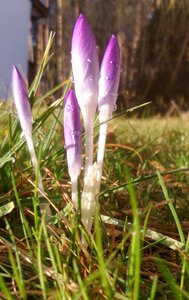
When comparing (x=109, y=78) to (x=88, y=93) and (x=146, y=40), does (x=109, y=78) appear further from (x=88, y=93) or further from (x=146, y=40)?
(x=146, y=40)

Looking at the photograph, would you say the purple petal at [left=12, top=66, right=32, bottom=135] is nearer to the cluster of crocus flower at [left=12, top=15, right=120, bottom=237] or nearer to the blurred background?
the cluster of crocus flower at [left=12, top=15, right=120, bottom=237]

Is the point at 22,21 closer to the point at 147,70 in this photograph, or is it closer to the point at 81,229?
the point at 147,70

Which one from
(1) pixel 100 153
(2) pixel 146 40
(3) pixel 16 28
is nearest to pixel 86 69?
(1) pixel 100 153

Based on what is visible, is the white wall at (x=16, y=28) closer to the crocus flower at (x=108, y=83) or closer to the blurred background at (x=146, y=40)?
the blurred background at (x=146, y=40)

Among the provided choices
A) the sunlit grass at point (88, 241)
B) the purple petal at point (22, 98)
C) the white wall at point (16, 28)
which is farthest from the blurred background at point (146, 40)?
the purple petal at point (22, 98)

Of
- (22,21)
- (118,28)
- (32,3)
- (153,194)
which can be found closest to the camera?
(153,194)

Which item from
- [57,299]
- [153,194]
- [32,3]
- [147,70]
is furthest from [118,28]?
[57,299]

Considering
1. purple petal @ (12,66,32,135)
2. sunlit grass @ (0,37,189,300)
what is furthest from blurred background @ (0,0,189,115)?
purple petal @ (12,66,32,135)
